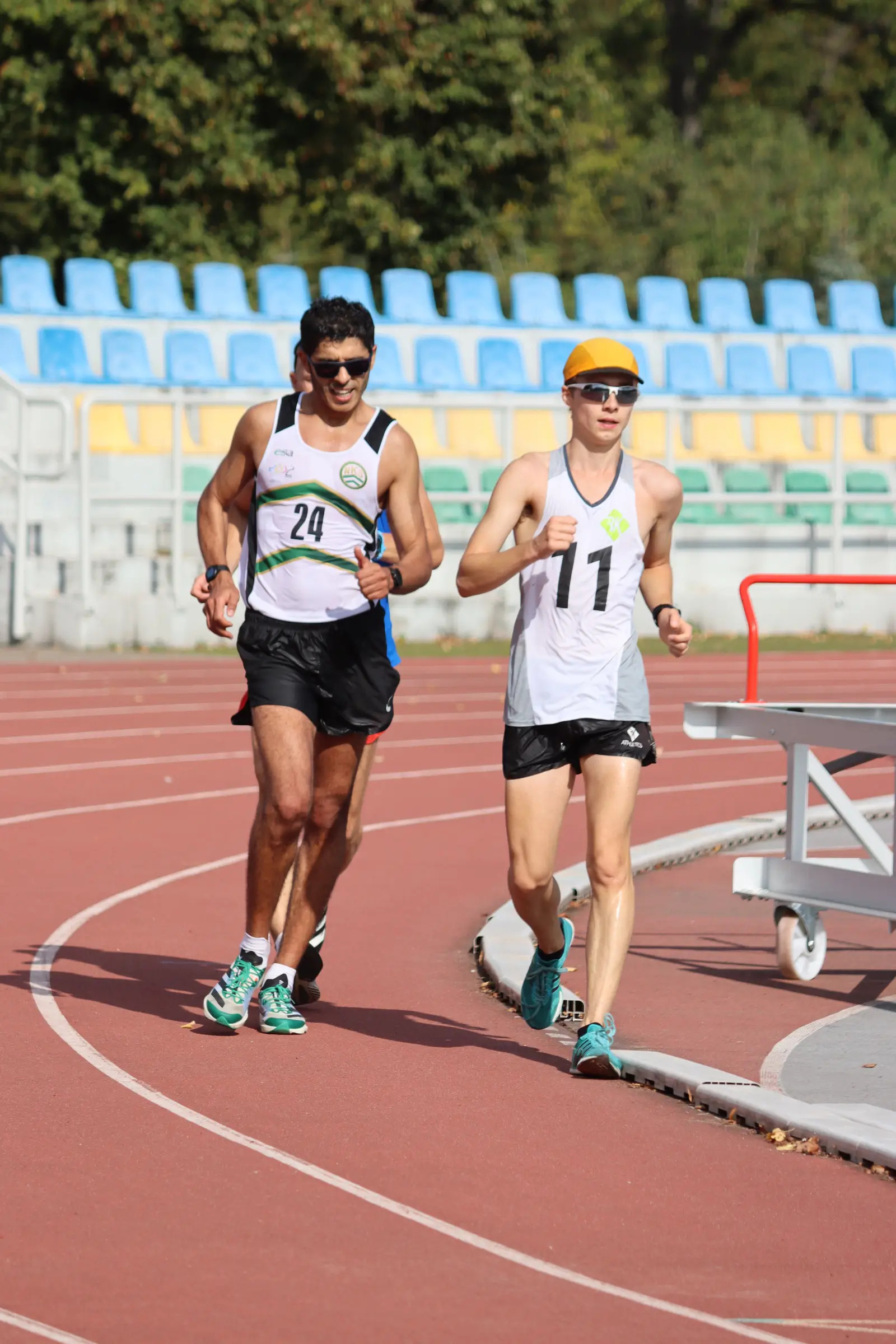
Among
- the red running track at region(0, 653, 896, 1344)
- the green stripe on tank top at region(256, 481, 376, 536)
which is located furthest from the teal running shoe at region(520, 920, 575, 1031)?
the green stripe on tank top at region(256, 481, 376, 536)

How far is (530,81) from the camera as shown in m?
34.8

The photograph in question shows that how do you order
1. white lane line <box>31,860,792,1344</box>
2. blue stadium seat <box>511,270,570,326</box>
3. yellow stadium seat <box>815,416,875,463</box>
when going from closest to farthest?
white lane line <box>31,860,792,1344</box>
yellow stadium seat <box>815,416,875,463</box>
blue stadium seat <box>511,270,570,326</box>

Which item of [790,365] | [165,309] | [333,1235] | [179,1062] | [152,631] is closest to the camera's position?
[333,1235]

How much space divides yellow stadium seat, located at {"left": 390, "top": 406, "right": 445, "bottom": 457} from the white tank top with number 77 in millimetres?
19508

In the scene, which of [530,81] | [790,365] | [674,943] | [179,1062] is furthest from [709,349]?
[179,1062]

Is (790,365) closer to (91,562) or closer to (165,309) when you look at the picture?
(165,309)

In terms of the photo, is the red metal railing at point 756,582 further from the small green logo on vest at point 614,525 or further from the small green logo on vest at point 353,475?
the small green logo on vest at point 353,475

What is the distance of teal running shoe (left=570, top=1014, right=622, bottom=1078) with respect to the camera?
23.4ft

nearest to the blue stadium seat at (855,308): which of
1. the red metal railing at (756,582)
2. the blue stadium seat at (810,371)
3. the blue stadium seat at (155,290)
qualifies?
the blue stadium seat at (810,371)

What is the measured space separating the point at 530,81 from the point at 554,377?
772 cm

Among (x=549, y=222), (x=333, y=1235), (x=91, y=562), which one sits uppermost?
(x=549, y=222)

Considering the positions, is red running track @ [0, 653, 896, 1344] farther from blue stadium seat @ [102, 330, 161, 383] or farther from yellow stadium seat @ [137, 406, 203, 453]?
blue stadium seat @ [102, 330, 161, 383]

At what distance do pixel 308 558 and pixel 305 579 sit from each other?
0.07m

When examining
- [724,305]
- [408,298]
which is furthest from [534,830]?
[724,305]
